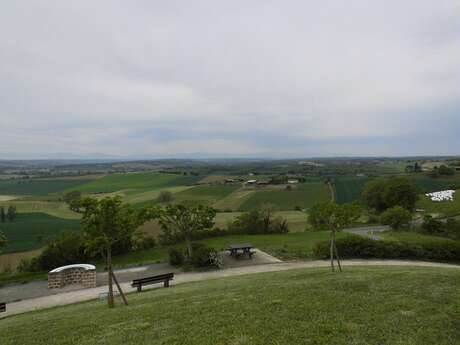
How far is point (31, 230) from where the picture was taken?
35750mm

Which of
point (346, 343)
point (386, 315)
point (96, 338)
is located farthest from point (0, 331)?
point (386, 315)

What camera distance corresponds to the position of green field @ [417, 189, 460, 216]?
131 ft

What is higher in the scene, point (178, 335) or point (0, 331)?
point (178, 335)

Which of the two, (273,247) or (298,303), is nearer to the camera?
(298,303)

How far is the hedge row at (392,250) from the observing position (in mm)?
19234

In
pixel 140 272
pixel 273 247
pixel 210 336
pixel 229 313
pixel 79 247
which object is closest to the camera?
pixel 210 336

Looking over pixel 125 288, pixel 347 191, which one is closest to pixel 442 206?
pixel 347 191

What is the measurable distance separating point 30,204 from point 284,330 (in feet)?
217

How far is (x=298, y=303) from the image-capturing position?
21.9 ft

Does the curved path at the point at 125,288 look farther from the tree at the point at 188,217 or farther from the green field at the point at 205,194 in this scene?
the green field at the point at 205,194

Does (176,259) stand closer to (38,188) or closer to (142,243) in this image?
(142,243)

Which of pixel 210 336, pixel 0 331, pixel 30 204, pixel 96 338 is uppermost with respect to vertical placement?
pixel 210 336

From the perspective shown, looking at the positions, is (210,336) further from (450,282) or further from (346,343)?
(450,282)

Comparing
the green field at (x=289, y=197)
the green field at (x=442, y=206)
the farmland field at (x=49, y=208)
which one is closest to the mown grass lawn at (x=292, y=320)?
the green field at (x=442, y=206)
